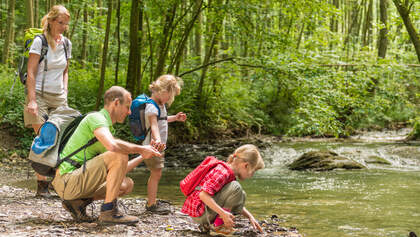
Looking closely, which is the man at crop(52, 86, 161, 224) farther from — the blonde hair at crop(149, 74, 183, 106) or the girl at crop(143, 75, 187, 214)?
the blonde hair at crop(149, 74, 183, 106)

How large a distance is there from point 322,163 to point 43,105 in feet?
26.5

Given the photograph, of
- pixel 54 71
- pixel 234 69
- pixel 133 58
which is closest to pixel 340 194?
pixel 54 71

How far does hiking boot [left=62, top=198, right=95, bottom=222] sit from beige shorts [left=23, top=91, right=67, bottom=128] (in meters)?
1.42

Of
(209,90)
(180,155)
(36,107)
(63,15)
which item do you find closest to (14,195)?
(36,107)

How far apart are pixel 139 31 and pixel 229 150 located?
14.7 ft

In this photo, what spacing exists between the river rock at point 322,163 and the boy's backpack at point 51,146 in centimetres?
828

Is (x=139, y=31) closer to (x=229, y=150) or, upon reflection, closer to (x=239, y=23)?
(x=239, y=23)

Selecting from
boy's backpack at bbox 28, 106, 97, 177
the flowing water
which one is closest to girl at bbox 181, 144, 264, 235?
boy's backpack at bbox 28, 106, 97, 177

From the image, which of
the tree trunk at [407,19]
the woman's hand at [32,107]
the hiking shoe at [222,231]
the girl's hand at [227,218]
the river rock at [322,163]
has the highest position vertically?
the tree trunk at [407,19]

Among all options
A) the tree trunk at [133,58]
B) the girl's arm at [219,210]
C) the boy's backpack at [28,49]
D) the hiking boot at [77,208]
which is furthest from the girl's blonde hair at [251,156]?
the tree trunk at [133,58]

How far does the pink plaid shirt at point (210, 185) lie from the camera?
3.72 m

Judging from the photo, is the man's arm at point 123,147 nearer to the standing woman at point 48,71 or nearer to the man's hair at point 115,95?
the man's hair at point 115,95

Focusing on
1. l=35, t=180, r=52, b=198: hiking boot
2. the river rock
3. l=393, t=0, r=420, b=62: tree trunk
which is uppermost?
l=393, t=0, r=420, b=62: tree trunk

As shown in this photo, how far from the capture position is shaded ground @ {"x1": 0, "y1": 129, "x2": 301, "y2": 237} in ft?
11.9
